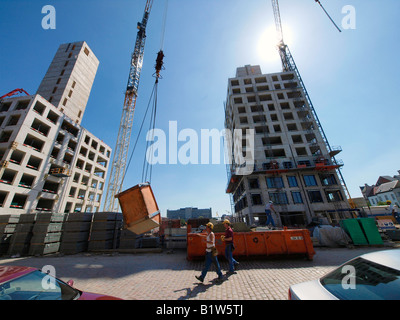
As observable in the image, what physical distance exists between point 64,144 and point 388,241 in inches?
1668

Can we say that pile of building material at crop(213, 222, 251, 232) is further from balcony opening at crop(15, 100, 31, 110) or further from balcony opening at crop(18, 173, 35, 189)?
balcony opening at crop(15, 100, 31, 110)

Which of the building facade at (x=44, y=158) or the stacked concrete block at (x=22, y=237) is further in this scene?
the building facade at (x=44, y=158)

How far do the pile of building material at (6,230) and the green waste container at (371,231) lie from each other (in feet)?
84.8

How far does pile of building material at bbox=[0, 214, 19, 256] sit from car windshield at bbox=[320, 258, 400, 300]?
20249 millimetres

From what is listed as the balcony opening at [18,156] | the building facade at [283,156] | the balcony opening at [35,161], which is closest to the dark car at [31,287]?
the building facade at [283,156]

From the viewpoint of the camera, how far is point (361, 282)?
2033 millimetres

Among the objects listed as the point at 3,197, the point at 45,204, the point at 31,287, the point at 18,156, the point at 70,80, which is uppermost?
the point at 70,80

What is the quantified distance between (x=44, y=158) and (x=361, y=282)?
3458cm

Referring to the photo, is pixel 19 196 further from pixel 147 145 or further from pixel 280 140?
pixel 280 140

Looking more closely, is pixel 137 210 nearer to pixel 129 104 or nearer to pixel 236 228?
pixel 236 228

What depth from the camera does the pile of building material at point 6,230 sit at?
1230 cm

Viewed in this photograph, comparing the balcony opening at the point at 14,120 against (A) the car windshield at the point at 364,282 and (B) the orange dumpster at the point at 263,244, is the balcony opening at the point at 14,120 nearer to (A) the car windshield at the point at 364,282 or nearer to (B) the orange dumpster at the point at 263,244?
(B) the orange dumpster at the point at 263,244

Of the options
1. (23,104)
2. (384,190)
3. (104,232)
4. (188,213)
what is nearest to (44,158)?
(23,104)

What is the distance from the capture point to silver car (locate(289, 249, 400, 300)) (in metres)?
1.82
